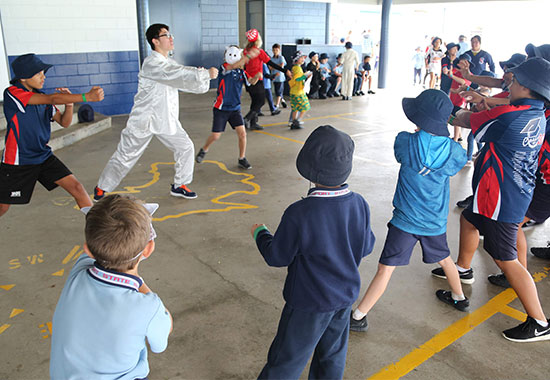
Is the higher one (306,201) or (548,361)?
(306,201)

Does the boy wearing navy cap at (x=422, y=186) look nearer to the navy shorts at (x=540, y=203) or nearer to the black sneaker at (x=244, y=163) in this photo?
the navy shorts at (x=540, y=203)

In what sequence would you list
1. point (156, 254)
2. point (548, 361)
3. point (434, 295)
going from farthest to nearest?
point (156, 254), point (434, 295), point (548, 361)

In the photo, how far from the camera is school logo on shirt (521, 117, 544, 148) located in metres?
3.04

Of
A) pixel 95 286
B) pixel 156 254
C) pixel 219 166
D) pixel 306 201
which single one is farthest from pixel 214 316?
pixel 219 166

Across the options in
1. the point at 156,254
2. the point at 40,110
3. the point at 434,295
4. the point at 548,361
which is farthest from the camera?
A: the point at 156,254

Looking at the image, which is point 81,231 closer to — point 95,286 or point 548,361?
point 95,286

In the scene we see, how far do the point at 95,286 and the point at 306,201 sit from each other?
0.95m

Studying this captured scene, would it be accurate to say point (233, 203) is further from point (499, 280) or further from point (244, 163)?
point (499, 280)

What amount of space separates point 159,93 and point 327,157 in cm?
373

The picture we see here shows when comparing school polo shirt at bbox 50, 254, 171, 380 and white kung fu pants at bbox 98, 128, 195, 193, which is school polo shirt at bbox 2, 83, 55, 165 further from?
school polo shirt at bbox 50, 254, 171, 380

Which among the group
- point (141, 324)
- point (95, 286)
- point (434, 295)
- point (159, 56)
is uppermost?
point (159, 56)

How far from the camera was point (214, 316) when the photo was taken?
3375 mm

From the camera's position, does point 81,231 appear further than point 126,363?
Yes

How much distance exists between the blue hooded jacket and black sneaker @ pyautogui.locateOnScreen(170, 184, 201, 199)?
3192 millimetres
